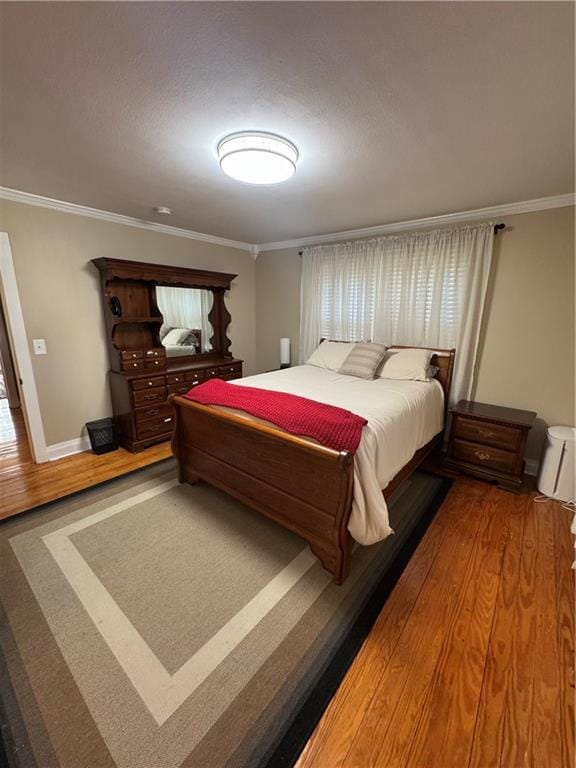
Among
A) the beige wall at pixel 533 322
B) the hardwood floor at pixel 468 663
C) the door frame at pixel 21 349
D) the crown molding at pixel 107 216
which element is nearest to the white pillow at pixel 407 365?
the beige wall at pixel 533 322

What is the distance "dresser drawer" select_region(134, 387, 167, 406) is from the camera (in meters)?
3.07

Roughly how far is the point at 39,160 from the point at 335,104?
72.6 inches

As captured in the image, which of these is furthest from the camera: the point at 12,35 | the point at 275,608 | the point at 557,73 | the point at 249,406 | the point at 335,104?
the point at 249,406

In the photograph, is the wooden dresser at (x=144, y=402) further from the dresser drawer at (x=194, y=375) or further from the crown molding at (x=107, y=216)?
the crown molding at (x=107, y=216)

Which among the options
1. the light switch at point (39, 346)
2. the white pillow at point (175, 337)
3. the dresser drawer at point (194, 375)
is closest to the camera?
the light switch at point (39, 346)

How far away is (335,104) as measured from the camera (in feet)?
4.53

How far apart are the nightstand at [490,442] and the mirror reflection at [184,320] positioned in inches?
120

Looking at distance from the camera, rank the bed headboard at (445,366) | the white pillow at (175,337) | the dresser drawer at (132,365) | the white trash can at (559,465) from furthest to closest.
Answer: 1. the white pillow at (175,337)
2. the dresser drawer at (132,365)
3. the bed headboard at (445,366)
4. the white trash can at (559,465)

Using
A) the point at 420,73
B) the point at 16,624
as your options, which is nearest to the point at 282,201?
the point at 420,73

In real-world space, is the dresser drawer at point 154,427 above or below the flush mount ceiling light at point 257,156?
below

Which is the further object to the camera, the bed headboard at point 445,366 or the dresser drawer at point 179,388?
the dresser drawer at point 179,388

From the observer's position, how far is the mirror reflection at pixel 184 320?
3543 millimetres

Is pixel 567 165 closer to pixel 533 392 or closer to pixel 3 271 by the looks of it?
pixel 533 392

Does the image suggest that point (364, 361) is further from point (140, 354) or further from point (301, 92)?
point (140, 354)
